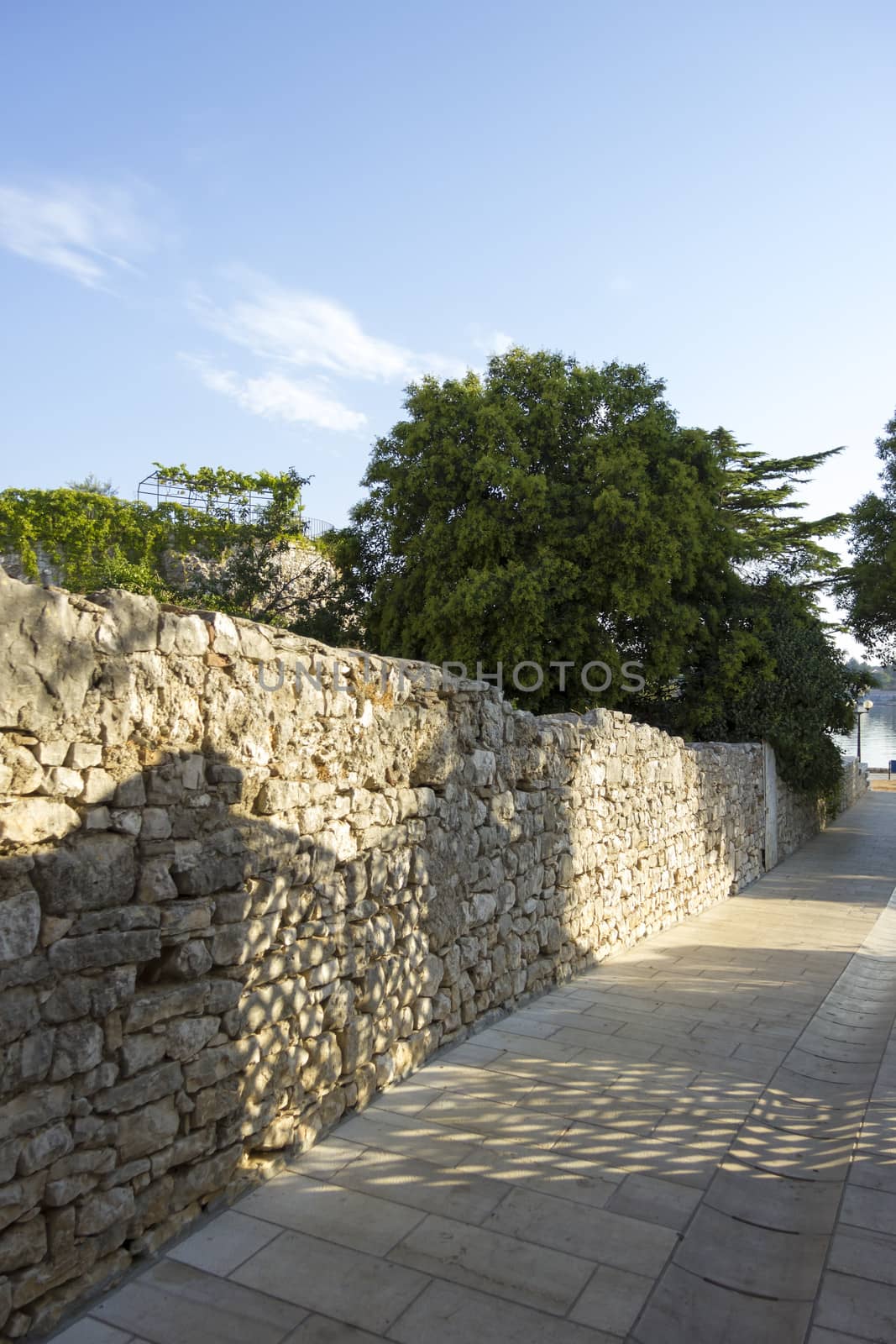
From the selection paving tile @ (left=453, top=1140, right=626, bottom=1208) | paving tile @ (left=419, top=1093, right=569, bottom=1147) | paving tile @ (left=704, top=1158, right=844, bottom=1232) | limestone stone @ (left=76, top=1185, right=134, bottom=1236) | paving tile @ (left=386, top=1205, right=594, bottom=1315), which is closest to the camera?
limestone stone @ (left=76, top=1185, right=134, bottom=1236)

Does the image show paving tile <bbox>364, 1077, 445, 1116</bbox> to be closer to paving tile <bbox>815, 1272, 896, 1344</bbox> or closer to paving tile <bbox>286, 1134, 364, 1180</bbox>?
paving tile <bbox>286, 1134, 364, 1180</bbox>

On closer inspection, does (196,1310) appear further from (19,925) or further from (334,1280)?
(19,925)

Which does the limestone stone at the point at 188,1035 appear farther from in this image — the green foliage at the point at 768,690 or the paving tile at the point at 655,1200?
the green foliage at the point at 768,690

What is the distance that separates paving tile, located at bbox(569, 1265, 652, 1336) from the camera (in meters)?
2.77

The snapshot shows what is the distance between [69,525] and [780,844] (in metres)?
17.4

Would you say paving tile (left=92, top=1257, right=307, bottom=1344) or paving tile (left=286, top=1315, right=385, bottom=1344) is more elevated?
paving tile (left=92, top=1257, right=307, bottom=1344)

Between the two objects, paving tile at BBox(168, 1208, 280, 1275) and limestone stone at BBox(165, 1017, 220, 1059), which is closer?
paving tile at BBox(168, 1208, 280, 1275)

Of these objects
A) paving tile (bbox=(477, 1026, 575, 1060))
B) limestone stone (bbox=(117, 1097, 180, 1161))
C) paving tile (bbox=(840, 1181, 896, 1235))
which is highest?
limestone stone (bbox=(117, 1097, 180, 1161))

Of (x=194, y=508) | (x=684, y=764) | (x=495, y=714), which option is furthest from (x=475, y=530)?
(x=194, y=508)

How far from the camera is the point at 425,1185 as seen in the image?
3.56 metres

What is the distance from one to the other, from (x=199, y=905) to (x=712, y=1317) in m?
2.14

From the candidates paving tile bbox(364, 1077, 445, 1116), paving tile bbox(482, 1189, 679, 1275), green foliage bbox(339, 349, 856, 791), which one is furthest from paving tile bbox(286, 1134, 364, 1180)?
green foliage bbox(339, 349, 856, 791)

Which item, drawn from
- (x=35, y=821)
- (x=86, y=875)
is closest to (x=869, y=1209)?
(x=86, y=875)

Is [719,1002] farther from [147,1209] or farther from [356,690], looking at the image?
[147,1209]
